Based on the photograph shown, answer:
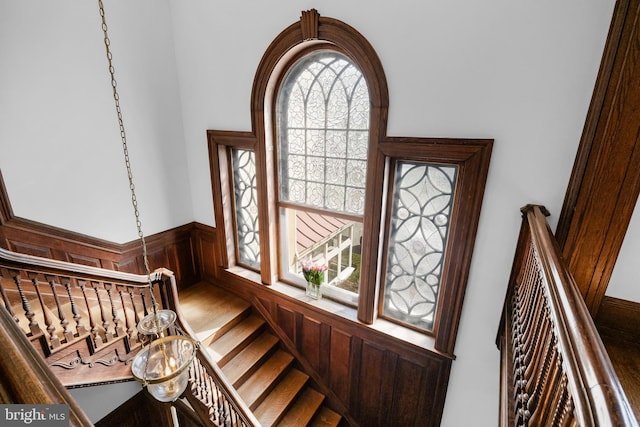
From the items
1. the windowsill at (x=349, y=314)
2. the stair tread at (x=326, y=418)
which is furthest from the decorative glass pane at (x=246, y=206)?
the stair tread at (x=326, y=418)

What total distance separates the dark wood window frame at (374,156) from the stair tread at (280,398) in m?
1.19

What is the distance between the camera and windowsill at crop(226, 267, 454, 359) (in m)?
2.46

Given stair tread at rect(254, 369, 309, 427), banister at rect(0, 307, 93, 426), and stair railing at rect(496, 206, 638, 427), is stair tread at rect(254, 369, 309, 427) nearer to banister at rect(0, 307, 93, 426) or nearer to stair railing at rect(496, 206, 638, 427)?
stair railing at rect(496, 206, 638, 427)

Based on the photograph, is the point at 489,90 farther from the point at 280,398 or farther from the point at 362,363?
the point at 280,398

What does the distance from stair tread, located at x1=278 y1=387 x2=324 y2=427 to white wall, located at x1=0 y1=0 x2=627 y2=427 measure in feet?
4.19

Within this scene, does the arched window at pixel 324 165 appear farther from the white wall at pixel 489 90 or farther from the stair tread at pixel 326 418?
the stair tread at pixel 326 418

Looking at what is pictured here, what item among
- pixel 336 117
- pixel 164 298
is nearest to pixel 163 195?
pixel 164 298

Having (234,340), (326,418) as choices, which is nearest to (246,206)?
(234,340)

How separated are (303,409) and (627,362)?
2664 mm

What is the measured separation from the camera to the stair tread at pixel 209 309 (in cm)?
319

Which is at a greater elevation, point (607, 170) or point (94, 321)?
point (607, 170)

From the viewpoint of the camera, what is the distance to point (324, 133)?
2.62 meters

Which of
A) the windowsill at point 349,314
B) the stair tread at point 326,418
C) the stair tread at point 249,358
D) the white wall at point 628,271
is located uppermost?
the white wall at point 628,271

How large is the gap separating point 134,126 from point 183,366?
9.08 feet
